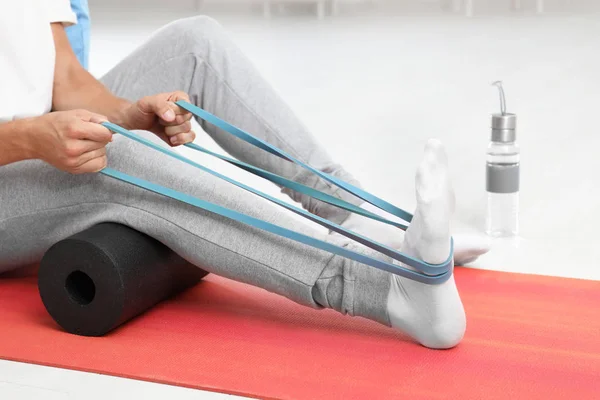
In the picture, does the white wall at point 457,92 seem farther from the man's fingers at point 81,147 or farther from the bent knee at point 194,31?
the man's fingers at point 81,147

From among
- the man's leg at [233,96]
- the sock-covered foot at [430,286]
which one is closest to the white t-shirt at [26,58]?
the man's leg at [233,96]

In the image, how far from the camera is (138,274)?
1581 millimetres

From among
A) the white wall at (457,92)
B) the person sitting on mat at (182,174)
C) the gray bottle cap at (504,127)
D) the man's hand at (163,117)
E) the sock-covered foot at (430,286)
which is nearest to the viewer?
the sock-covered foot at (430,286)

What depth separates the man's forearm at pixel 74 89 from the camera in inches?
72.9

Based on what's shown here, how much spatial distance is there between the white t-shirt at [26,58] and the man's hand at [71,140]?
0.22m

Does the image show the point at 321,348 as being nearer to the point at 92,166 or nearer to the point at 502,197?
the point at 92,166

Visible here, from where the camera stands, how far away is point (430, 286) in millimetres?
1395

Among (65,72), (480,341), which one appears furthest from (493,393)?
(65,72)

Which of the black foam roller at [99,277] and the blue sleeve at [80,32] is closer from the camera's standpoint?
the black foam roller at [99,277]

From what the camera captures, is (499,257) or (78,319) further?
(499,257)

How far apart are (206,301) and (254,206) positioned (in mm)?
312

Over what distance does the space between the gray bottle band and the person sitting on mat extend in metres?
0.45

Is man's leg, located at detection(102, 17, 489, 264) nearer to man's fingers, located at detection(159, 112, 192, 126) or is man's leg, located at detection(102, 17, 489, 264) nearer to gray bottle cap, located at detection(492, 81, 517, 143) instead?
man's fingers, located at detection(159, 112, 192, 126)

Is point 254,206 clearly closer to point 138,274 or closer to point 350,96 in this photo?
point 138,274
